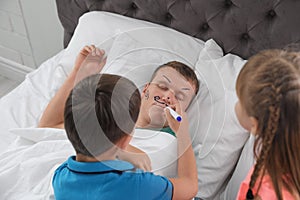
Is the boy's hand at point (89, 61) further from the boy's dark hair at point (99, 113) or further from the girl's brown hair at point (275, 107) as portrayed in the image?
the girl's brown hair at point (275, 107)

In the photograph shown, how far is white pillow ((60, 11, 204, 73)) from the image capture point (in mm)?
1627

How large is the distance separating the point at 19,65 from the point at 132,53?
1.20m

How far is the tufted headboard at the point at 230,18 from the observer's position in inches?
57.2

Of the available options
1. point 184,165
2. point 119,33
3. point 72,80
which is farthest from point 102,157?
point 119,33

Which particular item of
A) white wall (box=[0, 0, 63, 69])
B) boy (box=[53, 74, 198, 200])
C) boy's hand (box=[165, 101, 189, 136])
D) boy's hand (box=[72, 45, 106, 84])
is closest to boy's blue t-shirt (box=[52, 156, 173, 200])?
boy (box=[53, 74, 198, 200])

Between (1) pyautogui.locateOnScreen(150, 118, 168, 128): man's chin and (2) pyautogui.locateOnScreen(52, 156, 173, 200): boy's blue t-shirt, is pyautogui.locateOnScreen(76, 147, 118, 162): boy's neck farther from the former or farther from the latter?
(1) pyautogui.locateOnScreen(150, 118, 168, 128): man's chin

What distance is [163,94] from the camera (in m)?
1.40

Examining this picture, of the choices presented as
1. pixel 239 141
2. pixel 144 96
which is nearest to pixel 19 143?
pixel 144 96

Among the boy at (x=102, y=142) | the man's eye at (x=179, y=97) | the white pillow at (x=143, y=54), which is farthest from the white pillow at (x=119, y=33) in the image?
the boy at (x=102, y=142)

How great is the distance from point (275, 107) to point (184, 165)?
0.49 meters

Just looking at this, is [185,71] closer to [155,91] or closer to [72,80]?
[155,91]

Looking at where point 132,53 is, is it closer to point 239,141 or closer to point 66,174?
point 239,141

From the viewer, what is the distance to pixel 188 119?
4.82 feet

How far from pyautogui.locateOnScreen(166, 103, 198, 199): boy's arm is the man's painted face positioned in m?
0.04
